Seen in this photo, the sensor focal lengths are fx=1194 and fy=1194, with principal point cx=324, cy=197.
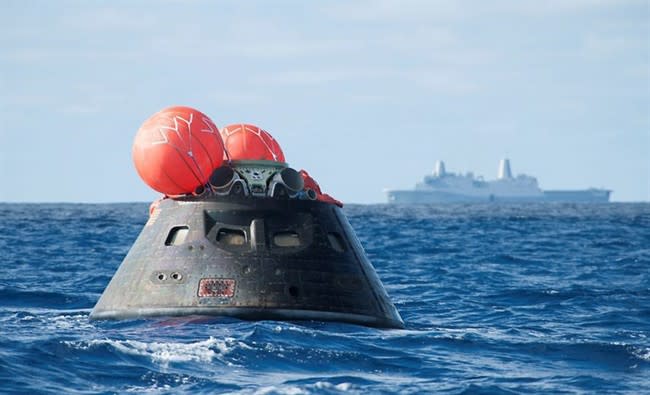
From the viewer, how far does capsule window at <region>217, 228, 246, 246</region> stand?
17.5m

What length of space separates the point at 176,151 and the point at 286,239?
6.76 ft

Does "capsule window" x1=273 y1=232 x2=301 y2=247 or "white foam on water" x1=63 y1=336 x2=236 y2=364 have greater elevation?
"capsule window" x1=273 y1=232 x2=301 y2=247

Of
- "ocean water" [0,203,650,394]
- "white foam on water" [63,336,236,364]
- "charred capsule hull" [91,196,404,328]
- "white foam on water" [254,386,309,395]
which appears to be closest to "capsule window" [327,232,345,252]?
"charred capsule hull" [91,196,404,328]

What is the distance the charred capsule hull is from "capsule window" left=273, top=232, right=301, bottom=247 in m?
0.01

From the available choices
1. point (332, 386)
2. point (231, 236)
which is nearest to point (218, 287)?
point (231, 236)

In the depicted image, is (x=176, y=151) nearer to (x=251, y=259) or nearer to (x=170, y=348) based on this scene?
(x=251, y=259)

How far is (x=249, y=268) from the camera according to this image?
17.0 metres

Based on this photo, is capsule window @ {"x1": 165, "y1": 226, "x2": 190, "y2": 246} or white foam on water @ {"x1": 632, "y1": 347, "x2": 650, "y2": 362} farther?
capsule window @ {"x1": 165, "y1": 226, "x2": 190, "y2": 246}

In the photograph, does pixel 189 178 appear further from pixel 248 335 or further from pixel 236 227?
pixel 248 335

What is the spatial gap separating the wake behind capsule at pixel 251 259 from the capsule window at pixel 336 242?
2 cm

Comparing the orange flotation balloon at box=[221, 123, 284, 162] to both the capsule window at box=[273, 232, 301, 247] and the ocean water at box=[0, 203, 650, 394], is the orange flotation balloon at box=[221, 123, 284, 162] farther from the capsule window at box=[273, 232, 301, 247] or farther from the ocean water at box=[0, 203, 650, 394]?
the ocean water at box=[0, 203, 650, 394]

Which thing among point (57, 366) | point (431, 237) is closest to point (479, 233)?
point (431, 237)

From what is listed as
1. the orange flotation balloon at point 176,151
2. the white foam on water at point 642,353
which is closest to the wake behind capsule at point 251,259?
the orange flotation balloon at point 176,151

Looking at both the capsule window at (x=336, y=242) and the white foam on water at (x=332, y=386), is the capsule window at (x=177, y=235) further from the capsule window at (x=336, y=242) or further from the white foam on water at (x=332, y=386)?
the white foam on water at (x=332, y=386)
